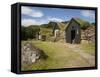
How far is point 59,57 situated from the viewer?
2.23m

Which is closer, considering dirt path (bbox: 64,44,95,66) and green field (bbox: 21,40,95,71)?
green field (bbox: 21,40,95,71)

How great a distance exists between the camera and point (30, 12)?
6.93 ft

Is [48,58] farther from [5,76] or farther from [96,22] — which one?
[96,22]

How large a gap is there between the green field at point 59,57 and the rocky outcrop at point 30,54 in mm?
30

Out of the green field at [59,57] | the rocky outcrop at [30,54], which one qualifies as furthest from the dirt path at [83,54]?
the rocky outcrop at [30,54]

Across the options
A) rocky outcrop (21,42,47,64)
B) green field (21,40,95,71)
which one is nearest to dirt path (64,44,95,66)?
green field (21,40,95,71)

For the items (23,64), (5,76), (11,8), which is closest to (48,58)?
(23,64)

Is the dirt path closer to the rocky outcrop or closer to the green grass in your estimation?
the green grass

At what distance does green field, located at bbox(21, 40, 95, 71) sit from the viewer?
84.9 inches

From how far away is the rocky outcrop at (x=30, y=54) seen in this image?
2090mm

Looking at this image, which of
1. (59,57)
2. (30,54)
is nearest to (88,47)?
(59,57)

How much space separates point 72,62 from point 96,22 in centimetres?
44

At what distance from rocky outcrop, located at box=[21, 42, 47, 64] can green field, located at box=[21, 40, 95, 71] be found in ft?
0.10

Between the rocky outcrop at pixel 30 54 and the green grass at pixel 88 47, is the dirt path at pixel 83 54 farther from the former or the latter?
the rocky outcrop at pixel 30 54
